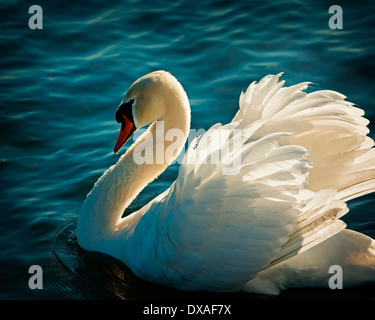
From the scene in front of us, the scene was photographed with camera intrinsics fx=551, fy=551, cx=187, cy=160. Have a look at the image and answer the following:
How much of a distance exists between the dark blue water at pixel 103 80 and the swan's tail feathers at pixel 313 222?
0.57 m

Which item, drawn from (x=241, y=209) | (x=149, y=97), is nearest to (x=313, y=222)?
(x=241, y=209)

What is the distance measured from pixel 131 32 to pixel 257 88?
519cm

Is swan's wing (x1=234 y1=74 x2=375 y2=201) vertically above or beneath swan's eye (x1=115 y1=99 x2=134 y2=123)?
beneath

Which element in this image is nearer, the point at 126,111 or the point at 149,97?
the point at 149,97

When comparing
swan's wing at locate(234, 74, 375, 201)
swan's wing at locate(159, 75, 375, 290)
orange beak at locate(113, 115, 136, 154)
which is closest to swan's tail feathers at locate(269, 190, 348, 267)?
swan's wing at locate(159, 75, 375, 290)

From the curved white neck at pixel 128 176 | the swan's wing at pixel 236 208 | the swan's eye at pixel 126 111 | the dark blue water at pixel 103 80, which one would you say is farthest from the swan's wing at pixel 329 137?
the swan's eye at pixel 126 111

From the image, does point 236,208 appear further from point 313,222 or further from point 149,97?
point 149,97

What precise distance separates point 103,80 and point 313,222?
5.32 m

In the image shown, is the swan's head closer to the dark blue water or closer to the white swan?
the white swan

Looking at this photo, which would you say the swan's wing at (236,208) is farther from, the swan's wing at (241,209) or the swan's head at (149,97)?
the swan's head at (149,97)

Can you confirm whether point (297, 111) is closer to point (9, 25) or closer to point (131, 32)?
point (131, 32)

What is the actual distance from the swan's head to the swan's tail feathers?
173 centimetres

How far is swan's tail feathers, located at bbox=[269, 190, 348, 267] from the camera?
→ 410 centimetres

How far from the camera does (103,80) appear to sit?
8641mm
